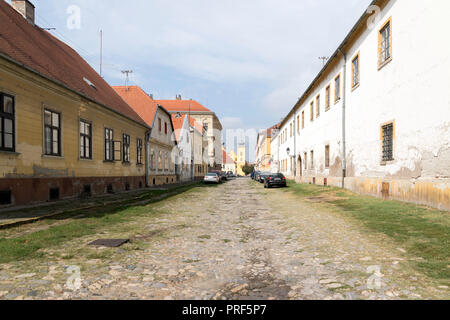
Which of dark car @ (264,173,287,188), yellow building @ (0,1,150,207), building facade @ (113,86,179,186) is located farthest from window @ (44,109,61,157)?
dark car @ (264,173,287,188)

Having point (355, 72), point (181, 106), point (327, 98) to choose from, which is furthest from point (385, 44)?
point (181, 106)

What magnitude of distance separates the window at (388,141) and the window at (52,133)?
13983 millimetres

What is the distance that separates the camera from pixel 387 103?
1189cm

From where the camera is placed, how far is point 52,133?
1248cm

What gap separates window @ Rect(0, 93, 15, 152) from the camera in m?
9.77

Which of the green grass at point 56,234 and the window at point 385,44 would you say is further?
the window at point 385,44

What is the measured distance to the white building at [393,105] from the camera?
345 inches

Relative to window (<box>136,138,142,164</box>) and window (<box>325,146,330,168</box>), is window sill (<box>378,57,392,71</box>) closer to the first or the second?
window (<box>325,146,330,168</box>)

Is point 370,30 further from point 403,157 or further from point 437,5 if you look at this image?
point 403,157

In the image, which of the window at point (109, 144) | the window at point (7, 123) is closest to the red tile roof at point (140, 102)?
the window at point (109, 144)

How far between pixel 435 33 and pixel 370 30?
5226mm

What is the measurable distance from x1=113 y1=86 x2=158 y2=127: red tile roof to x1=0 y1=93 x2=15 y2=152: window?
1585 cm

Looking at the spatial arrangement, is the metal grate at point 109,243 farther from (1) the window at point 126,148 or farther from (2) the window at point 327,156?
(2) the window at point 327,156

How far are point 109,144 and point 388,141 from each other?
597 inches
